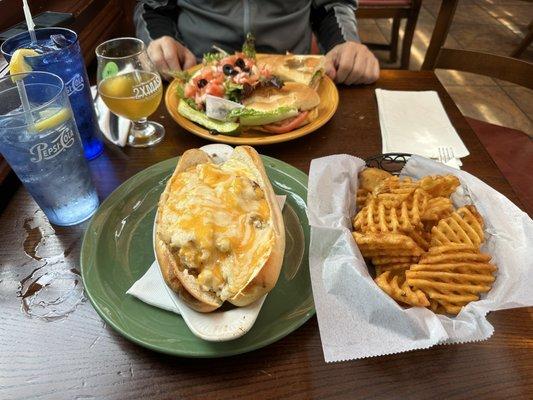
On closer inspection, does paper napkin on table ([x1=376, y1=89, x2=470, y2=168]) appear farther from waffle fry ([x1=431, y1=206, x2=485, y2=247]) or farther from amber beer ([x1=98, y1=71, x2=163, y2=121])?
amber beer ([x1=98, y1=71, x2=163, y2=121])

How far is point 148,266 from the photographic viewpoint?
988 millimetres

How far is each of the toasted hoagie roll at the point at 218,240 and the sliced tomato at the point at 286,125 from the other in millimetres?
454

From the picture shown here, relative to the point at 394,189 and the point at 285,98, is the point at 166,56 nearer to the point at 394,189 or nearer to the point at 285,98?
the point at 285,98

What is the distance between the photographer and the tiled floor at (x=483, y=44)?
13.0ft

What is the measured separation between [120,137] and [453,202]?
1.14 meters

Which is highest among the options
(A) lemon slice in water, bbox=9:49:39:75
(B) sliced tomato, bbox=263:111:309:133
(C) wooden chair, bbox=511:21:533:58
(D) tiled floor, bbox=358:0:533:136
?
(A) lemon slice in water, bbox=9:49:39:75

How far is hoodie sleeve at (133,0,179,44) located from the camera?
81.0 inches

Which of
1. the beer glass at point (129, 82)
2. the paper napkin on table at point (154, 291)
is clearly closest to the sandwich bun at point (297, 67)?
the beer glass at point (129, 82)

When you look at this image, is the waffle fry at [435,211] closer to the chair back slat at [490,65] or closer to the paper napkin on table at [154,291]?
the paper napkin on table at [154,291]

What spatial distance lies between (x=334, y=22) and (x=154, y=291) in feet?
6.12

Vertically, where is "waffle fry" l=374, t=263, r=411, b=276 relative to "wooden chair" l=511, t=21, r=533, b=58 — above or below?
above

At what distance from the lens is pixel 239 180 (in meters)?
1.00

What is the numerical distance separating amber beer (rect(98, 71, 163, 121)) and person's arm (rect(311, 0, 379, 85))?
0.80m

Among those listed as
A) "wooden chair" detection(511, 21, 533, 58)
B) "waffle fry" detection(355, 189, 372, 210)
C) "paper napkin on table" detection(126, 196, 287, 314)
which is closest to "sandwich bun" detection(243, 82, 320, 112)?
"waffle fry" detection(355, 189, 372, 210)
